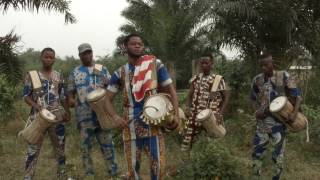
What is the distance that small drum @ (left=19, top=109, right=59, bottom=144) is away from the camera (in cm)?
515

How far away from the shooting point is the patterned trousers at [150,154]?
14.1 feet

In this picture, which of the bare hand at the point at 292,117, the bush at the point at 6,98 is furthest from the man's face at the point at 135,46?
the bush at the point at 6,98

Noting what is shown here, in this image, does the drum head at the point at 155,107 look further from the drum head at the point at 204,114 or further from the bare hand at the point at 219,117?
the bare hand at the point at 219,117

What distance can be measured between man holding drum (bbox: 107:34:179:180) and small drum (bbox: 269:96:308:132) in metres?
1.37

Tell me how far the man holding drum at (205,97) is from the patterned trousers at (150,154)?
1682mm

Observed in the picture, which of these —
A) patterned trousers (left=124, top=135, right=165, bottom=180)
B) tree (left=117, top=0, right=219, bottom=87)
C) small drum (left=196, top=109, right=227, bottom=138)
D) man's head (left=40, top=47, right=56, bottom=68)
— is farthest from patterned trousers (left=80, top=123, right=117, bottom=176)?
tree (left=117, top=0, right=219, bottom=87)

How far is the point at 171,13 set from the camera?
16.5 metres

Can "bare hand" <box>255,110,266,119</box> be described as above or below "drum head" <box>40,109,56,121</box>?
below

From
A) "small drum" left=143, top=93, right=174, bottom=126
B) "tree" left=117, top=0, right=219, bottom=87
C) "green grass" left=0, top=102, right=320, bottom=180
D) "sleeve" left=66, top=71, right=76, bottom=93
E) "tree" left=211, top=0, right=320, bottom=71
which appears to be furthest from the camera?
"tree" left=117, top=0, right=219, bottom=87

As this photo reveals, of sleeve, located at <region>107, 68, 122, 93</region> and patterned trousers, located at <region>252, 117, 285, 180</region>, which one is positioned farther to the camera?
patterned trousers, located at <region>252, 117, 285, 180</region>

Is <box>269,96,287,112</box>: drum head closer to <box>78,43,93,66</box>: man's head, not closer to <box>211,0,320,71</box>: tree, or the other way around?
<box>78,43,93,66</box>: man's head

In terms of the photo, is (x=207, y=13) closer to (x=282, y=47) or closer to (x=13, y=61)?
(x=282, y=47)

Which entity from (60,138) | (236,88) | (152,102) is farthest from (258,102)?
(236,88)

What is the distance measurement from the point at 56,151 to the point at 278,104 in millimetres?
2617
